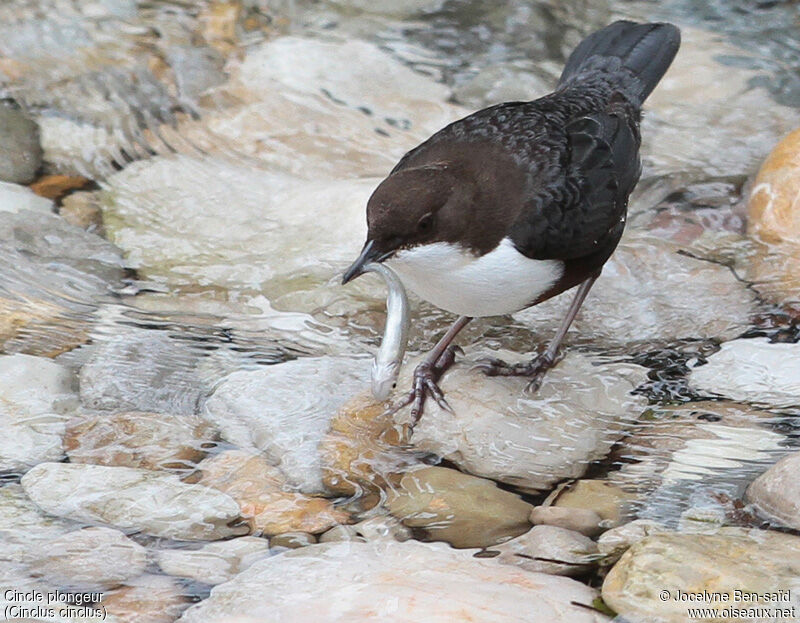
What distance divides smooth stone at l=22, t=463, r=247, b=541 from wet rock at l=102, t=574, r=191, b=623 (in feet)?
0.70

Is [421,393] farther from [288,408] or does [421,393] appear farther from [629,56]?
[629,56]

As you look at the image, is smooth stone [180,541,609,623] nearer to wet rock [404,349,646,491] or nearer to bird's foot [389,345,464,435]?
wet rock [404,349,646,491]

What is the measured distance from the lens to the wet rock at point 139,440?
3.41m

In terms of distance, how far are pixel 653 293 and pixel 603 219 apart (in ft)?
2.77

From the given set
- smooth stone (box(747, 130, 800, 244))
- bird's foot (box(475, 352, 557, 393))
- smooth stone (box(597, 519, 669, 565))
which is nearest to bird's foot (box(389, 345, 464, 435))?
bird's foot (box(475, 352, 557, 393))

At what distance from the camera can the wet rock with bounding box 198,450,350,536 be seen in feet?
10.5

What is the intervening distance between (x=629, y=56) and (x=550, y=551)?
2487mm

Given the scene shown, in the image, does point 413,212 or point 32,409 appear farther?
point 32,409

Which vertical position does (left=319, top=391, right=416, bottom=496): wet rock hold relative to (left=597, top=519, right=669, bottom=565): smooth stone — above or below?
below

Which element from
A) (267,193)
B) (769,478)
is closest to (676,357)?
(769,478)

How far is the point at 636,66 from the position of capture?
4617 mm

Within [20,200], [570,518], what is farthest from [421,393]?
[20,200]

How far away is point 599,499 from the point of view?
3.27 metres

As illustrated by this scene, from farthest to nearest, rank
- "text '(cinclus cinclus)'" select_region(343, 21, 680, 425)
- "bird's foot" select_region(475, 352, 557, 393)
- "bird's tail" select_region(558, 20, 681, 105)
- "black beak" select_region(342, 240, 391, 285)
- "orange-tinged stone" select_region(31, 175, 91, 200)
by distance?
1. "orange-tinged stone" select_region(31, 175, 91, 200)
2. "bird's tail" select_region(558, 20, 681, 105)
3. "bird's foot" select_region(475, 352, 557, 393)
4. "text '(cinclus cinclus)'" select_region(343, 21, 680, 425)
5. "black beak" select_region(342, 240, 391, 285)
